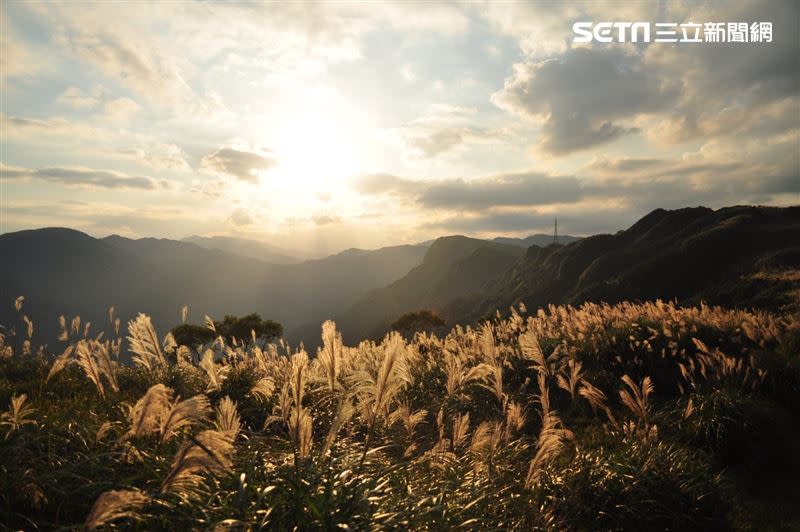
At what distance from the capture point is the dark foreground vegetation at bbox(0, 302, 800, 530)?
330 centimetres

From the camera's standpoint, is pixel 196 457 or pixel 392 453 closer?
pixel 196 457

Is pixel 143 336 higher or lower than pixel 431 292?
higher

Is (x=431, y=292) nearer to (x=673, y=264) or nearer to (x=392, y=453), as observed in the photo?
(x=673, y=264)

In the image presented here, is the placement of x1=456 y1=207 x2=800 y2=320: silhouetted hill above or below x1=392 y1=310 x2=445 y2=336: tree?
above

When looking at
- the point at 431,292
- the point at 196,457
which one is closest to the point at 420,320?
the point at 196,457

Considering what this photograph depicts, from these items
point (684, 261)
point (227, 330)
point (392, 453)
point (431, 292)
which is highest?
point (684, 261)

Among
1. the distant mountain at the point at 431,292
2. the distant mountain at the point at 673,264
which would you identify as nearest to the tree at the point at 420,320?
the distant mountain at the point at 673,264

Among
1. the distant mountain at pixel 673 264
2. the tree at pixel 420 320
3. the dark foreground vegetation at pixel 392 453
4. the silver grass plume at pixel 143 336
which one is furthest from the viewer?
the distant mountain at pixel 673 264

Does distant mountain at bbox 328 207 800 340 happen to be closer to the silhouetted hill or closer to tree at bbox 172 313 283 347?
the silhouetted hill

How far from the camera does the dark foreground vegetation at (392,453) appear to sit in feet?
10.8

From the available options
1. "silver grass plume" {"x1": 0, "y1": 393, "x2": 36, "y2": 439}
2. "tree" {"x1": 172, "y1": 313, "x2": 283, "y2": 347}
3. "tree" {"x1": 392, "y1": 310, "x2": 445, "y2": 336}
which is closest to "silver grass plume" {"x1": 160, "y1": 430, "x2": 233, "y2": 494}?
"silver grass plume" {"x1": 0, "y1": 393, "x2": 36, "y2": 439}

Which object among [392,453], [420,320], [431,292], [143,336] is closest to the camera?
[392,453]

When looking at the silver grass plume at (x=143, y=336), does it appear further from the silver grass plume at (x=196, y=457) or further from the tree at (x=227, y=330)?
the tree at (x=227, y=330)

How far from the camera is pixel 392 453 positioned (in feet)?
20.7
